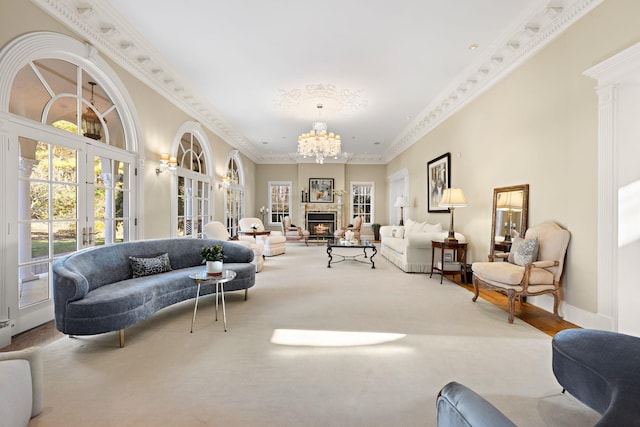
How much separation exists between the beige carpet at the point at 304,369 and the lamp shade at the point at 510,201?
1.55 meters

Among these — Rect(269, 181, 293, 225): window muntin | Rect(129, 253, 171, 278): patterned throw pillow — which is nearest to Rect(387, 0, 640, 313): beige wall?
Rect(129, 253, 171, 278): patterned throw pillow

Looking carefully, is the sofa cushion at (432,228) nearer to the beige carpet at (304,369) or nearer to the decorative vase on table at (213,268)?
the beige carpet at (304,369)

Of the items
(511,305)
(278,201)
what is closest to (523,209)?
(511,305)

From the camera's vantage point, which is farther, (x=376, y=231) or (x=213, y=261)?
(x=376, y=231)

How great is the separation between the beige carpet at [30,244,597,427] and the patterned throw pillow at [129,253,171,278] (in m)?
0.54

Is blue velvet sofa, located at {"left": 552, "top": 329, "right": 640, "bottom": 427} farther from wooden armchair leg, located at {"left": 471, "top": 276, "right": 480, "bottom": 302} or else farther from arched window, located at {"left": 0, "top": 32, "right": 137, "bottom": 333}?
arched window, located at {"left": 0, "top": 32, "right": 137, "bottom": 333}

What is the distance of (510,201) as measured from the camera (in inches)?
173

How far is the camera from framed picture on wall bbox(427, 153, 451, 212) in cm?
655

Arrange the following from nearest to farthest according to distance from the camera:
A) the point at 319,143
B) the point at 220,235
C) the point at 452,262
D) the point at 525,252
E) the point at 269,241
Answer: the point at 525,252, the point at 452,262, the point at 220,235, the point at 319,143, the point at 269,241

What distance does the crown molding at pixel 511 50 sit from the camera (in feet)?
10.9

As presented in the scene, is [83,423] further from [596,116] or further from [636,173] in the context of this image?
[596,116]

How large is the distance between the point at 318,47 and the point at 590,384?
4.57 metres

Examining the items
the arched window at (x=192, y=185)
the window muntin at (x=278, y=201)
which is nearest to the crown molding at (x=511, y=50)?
the arched window at (x=192, y=185)

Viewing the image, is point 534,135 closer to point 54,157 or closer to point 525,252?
point 525,252
